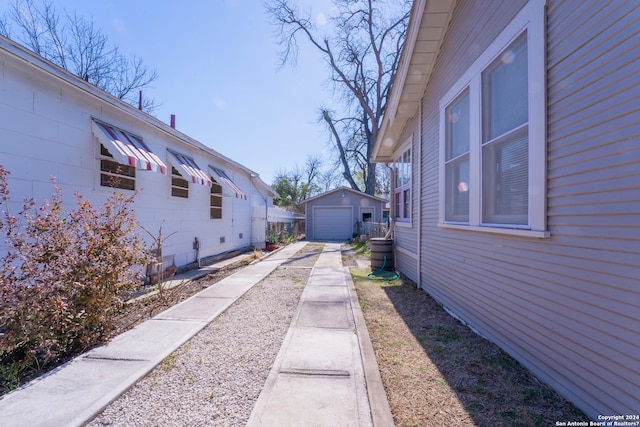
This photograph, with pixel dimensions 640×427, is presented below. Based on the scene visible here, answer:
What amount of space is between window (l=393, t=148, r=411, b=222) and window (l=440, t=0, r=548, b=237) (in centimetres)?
289

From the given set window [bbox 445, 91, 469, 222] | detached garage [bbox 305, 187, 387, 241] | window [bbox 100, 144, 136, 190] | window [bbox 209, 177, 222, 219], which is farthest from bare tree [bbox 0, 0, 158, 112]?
window [bbox 445, 91, 469, 222]

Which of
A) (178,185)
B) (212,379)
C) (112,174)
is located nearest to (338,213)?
(178,185)

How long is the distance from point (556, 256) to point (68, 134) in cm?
621

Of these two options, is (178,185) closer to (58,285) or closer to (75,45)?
(58,285)

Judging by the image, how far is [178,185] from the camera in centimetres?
769

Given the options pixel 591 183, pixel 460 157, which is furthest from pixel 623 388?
pixel 460 157

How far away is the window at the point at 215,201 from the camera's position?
31.8ft

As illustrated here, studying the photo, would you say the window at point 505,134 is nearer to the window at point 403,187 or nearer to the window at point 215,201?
the window at point 403,187

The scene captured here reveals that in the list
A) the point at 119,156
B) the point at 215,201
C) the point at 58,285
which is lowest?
the point at 58,285

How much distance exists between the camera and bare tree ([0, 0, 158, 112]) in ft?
42.5

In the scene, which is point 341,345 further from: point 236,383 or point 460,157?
point 460,157

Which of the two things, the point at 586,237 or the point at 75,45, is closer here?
the point at 586,237

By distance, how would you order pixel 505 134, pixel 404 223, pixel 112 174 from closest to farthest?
pixel 505 134
pixel 112 174
pixel 404 223

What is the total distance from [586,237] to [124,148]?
595cm
